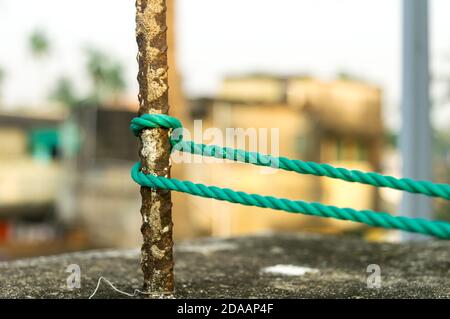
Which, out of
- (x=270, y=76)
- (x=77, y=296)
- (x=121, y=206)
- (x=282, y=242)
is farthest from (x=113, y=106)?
(x=77, y=296)

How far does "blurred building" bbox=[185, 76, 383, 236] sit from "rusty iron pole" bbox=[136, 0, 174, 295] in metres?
11.7

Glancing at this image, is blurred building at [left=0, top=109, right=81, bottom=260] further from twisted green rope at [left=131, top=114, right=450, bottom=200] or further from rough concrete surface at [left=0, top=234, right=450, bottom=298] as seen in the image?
twisted green rope at [left=131, top=114, right=450, bottom=200]

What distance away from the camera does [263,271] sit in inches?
85.9

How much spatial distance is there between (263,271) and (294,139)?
15.9 m

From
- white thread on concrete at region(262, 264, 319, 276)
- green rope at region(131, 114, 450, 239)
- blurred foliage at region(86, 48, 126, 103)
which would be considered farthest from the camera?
blurred foliage at region(86, 48, 126, 103)

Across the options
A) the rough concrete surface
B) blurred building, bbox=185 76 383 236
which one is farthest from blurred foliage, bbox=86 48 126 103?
the rough concrete surface

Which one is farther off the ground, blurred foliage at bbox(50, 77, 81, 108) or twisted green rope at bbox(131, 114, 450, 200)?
blurred foliage at bbox(50, 77, 81, 108)

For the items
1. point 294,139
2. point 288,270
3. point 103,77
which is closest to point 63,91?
point 103,77

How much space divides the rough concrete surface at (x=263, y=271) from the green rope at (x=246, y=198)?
0.27m

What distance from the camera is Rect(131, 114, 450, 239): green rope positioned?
58.8 inches

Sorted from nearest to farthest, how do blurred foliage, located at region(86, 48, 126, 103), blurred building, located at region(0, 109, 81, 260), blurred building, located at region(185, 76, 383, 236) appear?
blurred building, located at region(0, 109, 81, 260), blurred building, located at region(185, 76, 383, 236), blurred foliage, located at region(86, 48, 126, 103)

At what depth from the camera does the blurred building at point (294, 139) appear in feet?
49.7

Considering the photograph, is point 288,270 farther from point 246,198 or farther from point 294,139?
point 294,139
